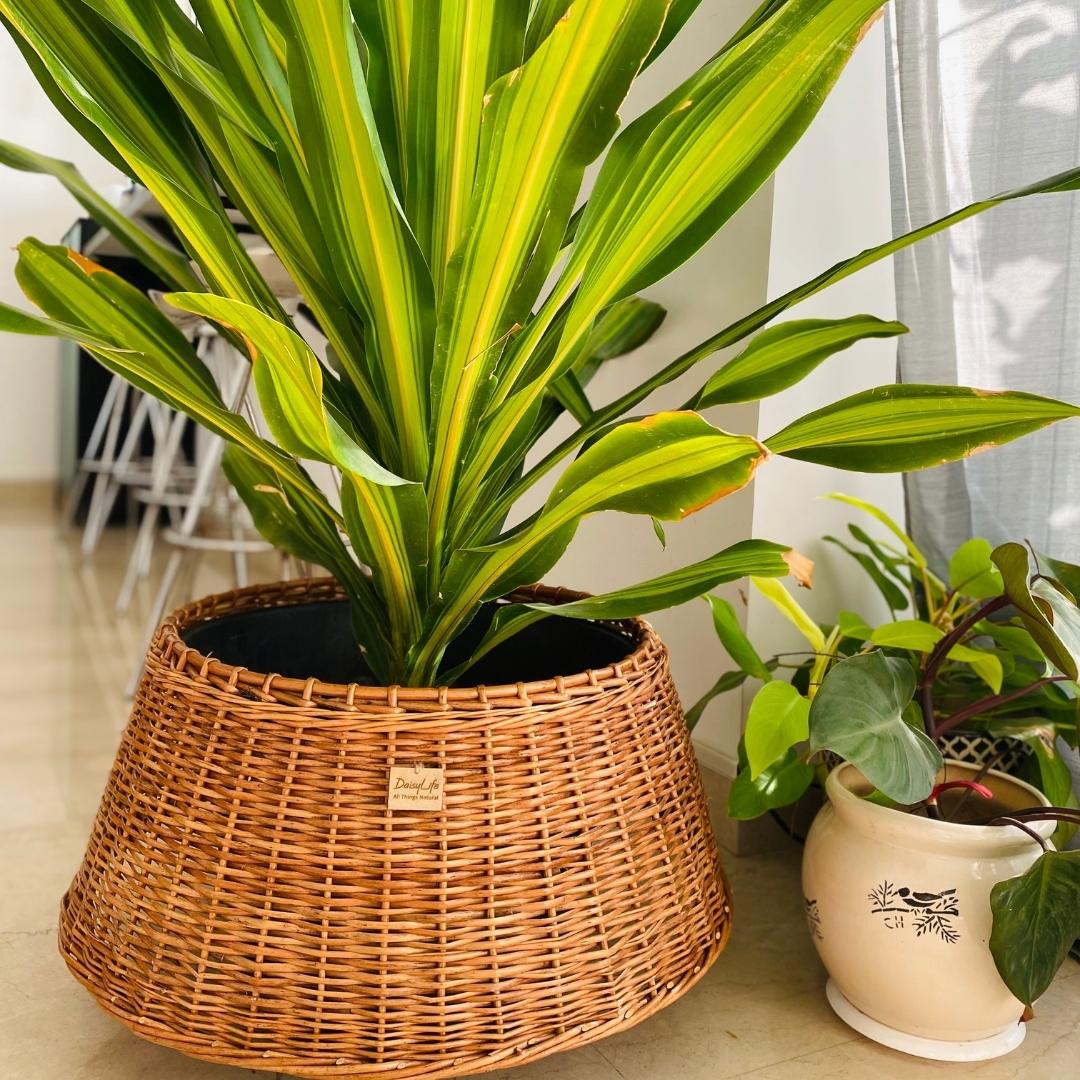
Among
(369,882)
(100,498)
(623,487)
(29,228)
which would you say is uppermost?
(29,228)

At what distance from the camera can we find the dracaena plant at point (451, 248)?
0.67 m

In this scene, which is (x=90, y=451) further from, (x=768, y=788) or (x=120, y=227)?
(x=768, y=788)

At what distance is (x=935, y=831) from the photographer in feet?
2.87

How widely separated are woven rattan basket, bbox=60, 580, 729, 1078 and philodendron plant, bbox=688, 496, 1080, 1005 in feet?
0.59

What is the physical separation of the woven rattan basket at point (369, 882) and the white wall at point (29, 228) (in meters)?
4.16

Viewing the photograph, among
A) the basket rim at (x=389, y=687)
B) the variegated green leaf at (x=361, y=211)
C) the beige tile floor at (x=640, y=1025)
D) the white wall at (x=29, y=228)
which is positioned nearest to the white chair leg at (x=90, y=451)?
the white wall at (x=29, y=228)

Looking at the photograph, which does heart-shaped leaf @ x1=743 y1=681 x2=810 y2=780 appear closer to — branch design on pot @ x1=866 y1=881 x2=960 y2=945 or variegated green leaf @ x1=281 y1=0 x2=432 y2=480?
branch design on pot @ x1=866 y1=881 x2=960 y2=945

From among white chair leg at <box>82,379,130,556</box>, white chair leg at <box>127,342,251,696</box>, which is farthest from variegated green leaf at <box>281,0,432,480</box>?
white chair leg at <box>82,379,130,556</box>

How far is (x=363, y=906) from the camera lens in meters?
0.74

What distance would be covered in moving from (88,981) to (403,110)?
69cm

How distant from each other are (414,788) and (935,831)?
431 millimetres

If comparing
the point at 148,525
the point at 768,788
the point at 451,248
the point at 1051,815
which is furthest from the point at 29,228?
the point at 1051,815

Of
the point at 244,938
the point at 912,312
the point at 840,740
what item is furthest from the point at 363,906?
the point at 912,312

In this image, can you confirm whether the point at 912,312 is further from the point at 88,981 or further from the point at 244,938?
the point at 88,981
